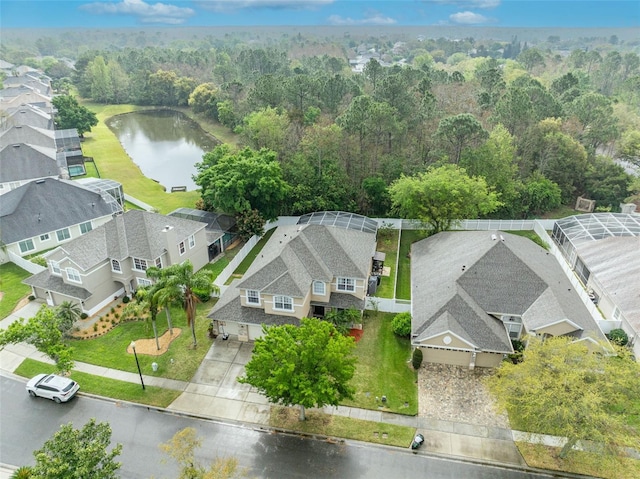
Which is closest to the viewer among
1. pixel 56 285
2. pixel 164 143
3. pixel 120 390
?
pixel 120 390

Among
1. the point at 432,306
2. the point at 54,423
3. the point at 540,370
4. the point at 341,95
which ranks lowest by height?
the point at 54,423

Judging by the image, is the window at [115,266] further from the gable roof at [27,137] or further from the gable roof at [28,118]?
the gable roof at [28,118]

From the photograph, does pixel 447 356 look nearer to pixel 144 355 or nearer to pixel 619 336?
pixel 619 336

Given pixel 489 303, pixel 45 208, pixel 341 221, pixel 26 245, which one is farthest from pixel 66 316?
pixel 489 303

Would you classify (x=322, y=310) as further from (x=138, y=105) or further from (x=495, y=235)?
(x=138, y=105)

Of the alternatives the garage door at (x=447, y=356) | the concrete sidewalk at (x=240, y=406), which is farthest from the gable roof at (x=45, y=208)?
the garage door at (x=447, y=356)

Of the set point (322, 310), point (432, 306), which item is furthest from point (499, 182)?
point (322, 310)
